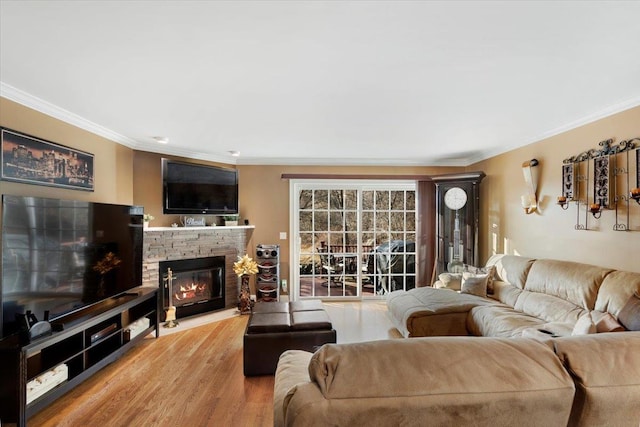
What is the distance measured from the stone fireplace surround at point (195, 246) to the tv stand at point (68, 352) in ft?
1.73

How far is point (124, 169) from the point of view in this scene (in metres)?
3.86

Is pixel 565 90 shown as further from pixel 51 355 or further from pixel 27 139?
pixel 51 355

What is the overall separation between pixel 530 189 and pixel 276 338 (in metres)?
3.27

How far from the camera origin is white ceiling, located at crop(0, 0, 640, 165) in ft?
4.79

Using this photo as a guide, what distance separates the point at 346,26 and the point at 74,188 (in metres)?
2.91

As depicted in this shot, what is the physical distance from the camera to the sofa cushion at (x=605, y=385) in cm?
96

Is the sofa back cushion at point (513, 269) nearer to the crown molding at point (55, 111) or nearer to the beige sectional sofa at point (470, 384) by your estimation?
the beige sectional sofa at point (470, 384)

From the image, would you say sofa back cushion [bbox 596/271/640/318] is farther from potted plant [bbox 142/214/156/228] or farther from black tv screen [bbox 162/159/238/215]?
potted plant [bbox 142/214/156/228]

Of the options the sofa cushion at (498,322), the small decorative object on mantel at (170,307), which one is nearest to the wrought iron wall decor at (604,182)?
the sofa cushion at (498,322)

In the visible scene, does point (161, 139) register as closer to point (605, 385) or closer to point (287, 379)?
point (287, 379)

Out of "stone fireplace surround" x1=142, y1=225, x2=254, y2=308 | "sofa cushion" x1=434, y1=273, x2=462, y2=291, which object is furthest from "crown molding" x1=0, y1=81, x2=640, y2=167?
"sofa cushion" x1=434, y1=273, x2=462, y2=291

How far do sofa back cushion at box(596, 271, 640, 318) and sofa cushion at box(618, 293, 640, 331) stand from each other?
0.15ft

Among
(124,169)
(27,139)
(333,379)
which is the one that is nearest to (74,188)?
(27,139)

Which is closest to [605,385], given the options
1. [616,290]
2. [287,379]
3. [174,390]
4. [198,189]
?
[287,379]
